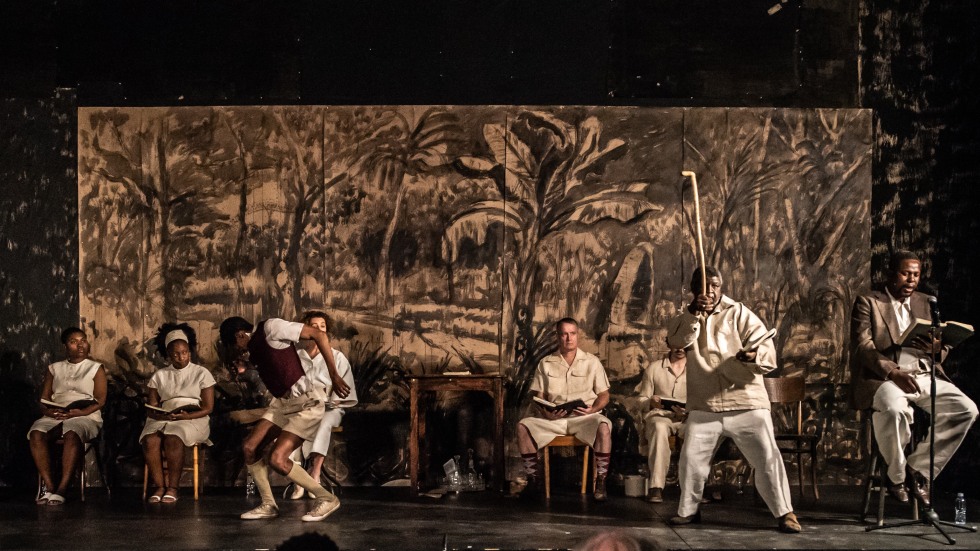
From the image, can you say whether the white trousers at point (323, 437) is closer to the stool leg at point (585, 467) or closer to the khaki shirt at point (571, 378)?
the khaki shirt at point (571, 378)

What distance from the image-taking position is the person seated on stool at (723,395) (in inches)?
237

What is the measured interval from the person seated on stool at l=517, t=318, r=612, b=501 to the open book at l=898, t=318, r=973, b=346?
7.02ft

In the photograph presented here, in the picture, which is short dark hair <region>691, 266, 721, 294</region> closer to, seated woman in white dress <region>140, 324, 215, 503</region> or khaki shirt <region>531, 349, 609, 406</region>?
khaki shirt <region>531, 349, 609, 406</region>

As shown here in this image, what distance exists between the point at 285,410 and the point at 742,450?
2.65 metres

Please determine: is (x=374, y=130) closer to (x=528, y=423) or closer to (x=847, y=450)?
(x=528, y=423)

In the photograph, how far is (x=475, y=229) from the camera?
808 cm

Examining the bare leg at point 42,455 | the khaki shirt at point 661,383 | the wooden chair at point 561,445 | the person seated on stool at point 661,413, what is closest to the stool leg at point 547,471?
the wooden chair at point 561,445

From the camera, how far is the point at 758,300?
317 inches

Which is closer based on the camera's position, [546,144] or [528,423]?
[528,423]

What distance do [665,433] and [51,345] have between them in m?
4.50

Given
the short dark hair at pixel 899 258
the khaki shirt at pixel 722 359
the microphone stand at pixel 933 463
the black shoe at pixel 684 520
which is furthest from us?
the short dark hair at pixel 899 258

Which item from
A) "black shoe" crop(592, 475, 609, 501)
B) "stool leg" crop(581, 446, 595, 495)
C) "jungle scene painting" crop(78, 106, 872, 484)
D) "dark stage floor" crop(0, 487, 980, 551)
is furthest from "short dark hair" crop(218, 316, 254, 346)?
"black shoe" crop(592, 475, 609, 501)

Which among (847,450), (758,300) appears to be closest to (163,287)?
(758,300)

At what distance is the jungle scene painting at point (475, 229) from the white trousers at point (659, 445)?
631 millimetres
